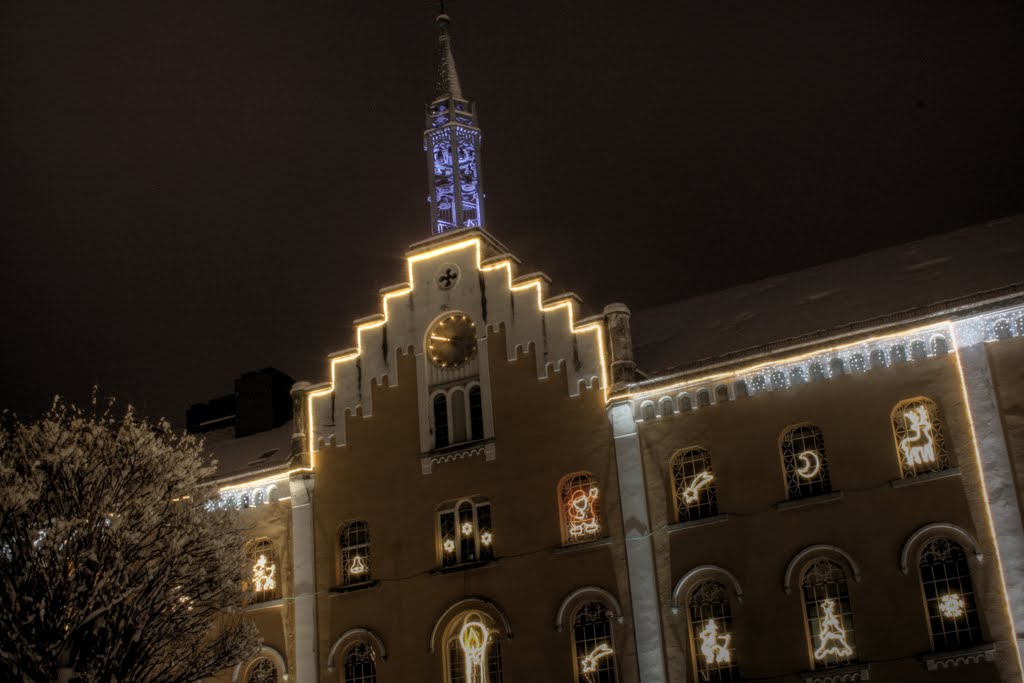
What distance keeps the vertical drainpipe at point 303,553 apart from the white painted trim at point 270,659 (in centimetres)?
40

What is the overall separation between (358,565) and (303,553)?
1778 millimetres

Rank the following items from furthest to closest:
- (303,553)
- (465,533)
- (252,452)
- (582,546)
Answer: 1. (252,452)
2. (303,553)
3. (465,533)
4. (582,546)

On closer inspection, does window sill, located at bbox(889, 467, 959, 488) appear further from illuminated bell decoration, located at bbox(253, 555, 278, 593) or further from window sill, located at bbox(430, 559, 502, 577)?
illuminated bell decoration, located at bbox(253, 555, 278, 593)

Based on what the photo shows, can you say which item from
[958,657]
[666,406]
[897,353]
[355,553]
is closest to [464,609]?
[355,553]

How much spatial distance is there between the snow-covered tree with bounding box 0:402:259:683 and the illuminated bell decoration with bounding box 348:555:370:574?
3892 millimetres

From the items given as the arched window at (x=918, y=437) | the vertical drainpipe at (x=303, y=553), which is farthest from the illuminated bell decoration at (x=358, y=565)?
the arched window at (x=918, y=437)

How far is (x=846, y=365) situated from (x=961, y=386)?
2754 millimetres

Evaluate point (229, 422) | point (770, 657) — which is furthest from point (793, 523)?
point (229, 422)

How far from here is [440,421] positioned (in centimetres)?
3678

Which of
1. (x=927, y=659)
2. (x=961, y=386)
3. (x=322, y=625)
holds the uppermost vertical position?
(x=961, y=386)

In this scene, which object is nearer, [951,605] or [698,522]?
[951,605]

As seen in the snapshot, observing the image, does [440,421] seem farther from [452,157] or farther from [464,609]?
[452,157]

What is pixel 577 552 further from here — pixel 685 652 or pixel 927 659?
pixel 927 659

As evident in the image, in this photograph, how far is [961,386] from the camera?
30.1 metres
